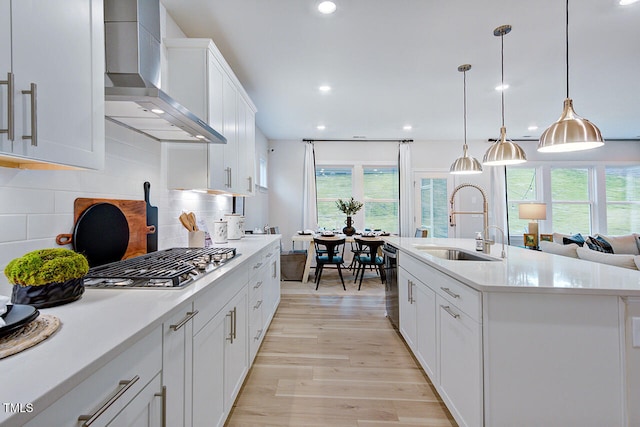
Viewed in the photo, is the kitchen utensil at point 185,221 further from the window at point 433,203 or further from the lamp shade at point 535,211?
the lamp shade at point 535,211

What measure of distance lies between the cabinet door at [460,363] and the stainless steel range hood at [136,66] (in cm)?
178

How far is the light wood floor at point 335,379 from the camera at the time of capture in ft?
5.55

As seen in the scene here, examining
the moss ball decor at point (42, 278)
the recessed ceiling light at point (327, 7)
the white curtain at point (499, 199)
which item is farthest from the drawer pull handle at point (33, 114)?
the white curtain at point (499, 199)

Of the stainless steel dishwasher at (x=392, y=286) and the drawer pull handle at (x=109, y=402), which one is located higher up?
the drawer pull handle at (x=109, y=402)

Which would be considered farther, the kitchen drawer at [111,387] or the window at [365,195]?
the window at [365,195]

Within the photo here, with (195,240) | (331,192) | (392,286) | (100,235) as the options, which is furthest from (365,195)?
(100,235)

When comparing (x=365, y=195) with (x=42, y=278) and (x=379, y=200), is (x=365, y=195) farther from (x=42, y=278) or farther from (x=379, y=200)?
(x=42, y=278)

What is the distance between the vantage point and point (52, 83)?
2.95 ft

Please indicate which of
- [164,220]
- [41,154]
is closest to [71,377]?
[41,154]

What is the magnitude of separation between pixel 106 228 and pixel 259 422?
4.55 ft

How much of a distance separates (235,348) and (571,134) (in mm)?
2370

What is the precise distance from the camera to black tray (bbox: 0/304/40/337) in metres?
0.67

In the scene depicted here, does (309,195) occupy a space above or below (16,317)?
above

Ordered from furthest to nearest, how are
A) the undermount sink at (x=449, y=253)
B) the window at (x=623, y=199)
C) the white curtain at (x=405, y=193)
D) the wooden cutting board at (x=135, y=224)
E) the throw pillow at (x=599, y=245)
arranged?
the white curtain at (x=405, y=193), the window at (x=623, y=199), the throw pillow at (x=599, y=245), the undermount sink at (x=449, y=253), the wooden cutting board at (x=135, y=224)
